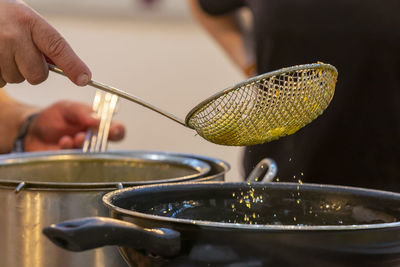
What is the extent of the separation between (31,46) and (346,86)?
849mm

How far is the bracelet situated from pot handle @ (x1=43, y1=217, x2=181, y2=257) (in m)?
0.89

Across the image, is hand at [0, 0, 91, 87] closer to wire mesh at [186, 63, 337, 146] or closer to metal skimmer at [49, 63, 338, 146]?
metal skimmer at [49, 63, 338, 146]

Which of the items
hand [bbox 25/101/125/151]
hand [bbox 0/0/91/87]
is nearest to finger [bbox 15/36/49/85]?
hand [bbox 0/0/91/87]

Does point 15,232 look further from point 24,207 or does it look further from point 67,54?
point 67,54

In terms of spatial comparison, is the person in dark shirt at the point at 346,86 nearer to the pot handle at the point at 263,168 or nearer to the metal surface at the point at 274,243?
the pot handle at the point at 263,168

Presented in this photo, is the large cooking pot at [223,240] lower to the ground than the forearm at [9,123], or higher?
lower

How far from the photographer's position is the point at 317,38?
1.47 m

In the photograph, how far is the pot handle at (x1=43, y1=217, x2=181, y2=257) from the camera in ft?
1.54

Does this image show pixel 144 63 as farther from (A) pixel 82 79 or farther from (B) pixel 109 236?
(B) pixel 109 236

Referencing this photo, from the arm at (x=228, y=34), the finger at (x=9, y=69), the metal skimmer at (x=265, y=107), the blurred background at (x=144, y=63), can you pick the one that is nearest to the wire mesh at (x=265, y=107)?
the metal skimmer at (x=265, y=107)

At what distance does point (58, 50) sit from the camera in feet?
2.61

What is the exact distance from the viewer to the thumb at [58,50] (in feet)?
2.59

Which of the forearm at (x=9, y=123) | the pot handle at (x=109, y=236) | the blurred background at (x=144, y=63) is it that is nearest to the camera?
the pot handle at (x=109, y=236)

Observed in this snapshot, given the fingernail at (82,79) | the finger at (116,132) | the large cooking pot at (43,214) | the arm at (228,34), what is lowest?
the large cooking pot at (43,214)
